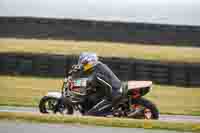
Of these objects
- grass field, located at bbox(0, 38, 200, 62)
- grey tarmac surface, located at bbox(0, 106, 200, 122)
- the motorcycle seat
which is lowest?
grey tarmac surface, located at bbox(0, 106, 200, 122)

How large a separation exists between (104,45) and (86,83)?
274 inches

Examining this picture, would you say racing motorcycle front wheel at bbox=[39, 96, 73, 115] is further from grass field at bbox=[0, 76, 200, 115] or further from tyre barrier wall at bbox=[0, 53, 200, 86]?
tyre barrier wall at bbox=[0, 53, 200, 86]

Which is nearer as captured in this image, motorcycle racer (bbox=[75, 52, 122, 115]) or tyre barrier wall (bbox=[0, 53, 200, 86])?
motorcycle racer (bbox=[75, 52, 122, 115])

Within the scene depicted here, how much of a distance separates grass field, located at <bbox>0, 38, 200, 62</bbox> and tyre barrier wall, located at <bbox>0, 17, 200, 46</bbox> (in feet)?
0.52

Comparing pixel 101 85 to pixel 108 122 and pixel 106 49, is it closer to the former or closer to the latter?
pixel 108 122

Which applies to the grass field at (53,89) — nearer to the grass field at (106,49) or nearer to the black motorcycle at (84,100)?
the black motorcycle at (84,100)

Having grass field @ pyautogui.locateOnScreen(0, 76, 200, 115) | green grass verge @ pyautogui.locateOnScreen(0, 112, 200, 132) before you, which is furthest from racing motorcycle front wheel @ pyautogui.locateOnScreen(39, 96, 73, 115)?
green grass verge @ pyautogui.locateOnScreen(0, 112, 200, 132)

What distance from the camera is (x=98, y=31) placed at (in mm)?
16875

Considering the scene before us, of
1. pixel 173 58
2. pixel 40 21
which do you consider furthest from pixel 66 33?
pixel 173 58

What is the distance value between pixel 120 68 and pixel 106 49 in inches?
110

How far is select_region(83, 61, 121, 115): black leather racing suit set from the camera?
9.80 m

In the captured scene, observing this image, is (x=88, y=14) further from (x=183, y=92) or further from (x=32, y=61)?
(x=183, y=92)

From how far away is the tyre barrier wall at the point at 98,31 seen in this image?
16.5 m

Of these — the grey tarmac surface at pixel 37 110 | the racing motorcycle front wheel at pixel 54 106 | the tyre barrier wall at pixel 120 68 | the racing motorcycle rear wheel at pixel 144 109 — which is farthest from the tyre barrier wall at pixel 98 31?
the racing motorcycle rear wheel at pixel 144 109
